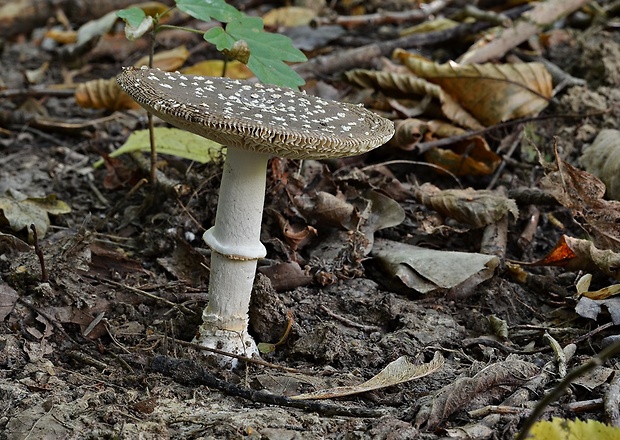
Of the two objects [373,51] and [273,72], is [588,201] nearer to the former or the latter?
[273,72]

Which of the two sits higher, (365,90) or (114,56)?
(365,90)

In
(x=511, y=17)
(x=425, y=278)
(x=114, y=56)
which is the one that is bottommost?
(x=114, y=56)

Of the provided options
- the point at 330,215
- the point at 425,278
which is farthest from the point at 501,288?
the point at 330,215

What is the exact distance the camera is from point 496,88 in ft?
15.2

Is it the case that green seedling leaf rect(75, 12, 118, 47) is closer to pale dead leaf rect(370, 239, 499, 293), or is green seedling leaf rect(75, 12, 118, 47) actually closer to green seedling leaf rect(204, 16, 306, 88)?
green seedling leaf rect(204, 16, 306, 88)

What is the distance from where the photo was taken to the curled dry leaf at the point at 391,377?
2.67 metres

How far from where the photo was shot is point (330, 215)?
12.3ft

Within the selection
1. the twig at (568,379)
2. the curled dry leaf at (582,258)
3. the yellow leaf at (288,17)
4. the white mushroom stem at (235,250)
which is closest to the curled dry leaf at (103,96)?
the yellow leaf at (288,17)

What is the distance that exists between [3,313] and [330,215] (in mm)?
1586

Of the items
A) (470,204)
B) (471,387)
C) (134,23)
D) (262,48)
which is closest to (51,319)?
(134,23)

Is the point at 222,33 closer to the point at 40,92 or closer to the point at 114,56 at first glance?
the point at 40,92

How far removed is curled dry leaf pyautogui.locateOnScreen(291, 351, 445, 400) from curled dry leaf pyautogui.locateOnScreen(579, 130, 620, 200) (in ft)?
5.23

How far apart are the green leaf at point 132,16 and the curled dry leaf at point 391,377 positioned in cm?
180

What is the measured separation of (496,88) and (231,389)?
2.80m
